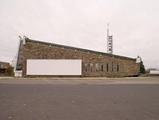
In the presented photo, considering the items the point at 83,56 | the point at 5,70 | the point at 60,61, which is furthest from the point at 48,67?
the point at 5,70

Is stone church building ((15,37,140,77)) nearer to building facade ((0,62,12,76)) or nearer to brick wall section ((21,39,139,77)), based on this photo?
brick wall section ((21,39,139,77))

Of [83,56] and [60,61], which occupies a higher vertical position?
[83,56]

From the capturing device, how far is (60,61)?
5275 cm

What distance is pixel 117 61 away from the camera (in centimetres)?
5591

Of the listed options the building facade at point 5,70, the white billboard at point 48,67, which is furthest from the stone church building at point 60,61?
the building facade at point 5,70

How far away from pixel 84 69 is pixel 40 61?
812 cm

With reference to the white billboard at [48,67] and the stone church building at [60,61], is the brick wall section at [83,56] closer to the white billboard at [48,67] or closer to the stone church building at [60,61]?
the stone church building at [60,61]

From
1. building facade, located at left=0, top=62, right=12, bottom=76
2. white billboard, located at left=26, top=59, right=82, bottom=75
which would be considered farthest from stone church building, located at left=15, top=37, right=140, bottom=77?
building facade, located at left=0, top=62, right=12, bottom=76

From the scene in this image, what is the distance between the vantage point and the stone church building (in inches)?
2067

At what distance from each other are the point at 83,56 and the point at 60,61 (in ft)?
14.3

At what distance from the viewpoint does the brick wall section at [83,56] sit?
52.9m

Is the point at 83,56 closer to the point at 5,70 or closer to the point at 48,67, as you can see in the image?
the point at 48,67
